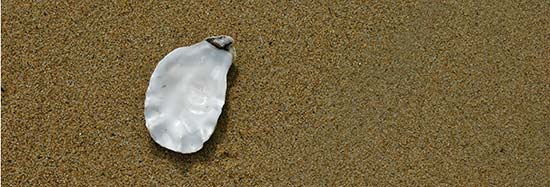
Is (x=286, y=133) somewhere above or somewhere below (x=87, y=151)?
above

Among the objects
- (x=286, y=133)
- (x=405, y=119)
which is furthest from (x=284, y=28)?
(x=405, y=119)

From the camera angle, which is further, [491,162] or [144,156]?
[491,162]

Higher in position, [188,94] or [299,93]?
[299,93]

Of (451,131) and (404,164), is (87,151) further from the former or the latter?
(451,131)

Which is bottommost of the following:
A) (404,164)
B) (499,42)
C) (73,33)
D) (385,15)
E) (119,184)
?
(119,184)
